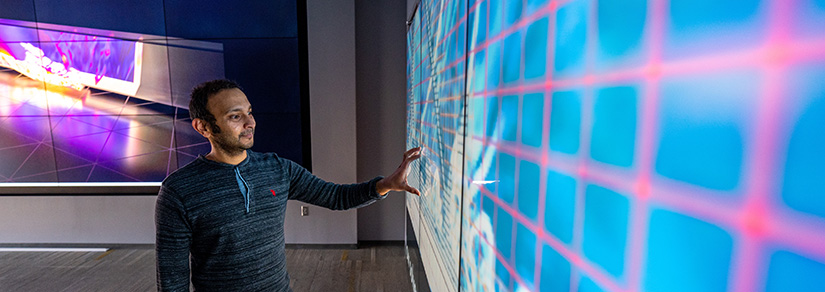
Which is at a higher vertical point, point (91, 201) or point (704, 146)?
point (704, 146)

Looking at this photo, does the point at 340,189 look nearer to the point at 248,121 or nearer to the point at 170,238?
the point at 248,121

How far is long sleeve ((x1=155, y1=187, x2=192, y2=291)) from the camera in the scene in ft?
3.51

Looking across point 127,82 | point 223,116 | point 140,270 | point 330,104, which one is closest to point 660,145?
point 223,116

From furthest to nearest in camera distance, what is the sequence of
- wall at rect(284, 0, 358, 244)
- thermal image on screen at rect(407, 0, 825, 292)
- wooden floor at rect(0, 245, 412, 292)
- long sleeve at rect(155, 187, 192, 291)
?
wall at rect(284, 0, 358, 244) < wooden floor at rect(0, 245, 412, 292) < long sleeve at rect(155, 187, 192, 291) < thermal image on screen at rect(407, 0, 825, 292)

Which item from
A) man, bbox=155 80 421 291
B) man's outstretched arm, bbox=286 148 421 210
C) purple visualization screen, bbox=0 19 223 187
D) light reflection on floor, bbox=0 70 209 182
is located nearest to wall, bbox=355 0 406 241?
purple visualization screen, bbox=0 19 223 187

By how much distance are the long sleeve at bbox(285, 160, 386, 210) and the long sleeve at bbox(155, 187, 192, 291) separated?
38cm

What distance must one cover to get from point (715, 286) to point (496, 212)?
396mm

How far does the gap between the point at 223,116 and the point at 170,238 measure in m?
0.40

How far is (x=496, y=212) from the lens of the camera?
23.6 inches

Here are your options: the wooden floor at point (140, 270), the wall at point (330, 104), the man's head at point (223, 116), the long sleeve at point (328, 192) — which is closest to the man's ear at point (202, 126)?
the man's head at point (223, 116)

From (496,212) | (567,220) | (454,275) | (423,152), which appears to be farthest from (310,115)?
(567,220)

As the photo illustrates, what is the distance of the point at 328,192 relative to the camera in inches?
56.3

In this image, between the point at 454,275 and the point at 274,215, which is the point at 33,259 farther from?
the point at 454,275

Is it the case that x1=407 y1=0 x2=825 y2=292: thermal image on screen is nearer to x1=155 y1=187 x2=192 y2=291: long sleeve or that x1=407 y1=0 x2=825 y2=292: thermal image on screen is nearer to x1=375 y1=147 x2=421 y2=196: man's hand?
x1=375 y1=147 x2=421 y2=196: man's hand
